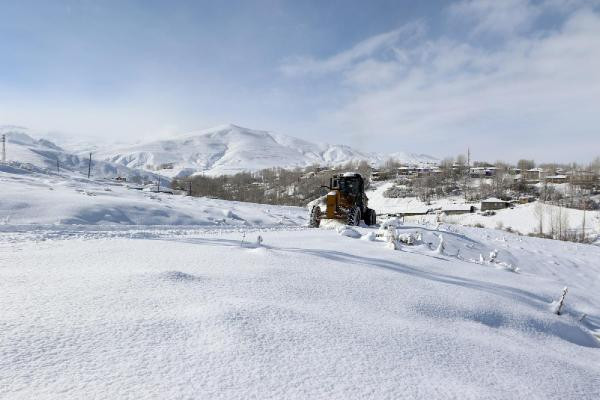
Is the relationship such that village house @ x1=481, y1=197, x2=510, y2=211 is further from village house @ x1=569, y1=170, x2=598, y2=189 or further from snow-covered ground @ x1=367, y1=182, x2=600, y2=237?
village house @ x1=569, y1=170, x2=598, y2=189

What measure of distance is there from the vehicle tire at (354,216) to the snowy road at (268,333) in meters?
9.04

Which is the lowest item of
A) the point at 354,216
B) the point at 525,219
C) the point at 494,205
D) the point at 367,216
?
the point at 525,219

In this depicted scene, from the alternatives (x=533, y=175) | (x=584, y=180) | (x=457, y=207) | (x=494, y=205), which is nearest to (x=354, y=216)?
(x=494, y=205)

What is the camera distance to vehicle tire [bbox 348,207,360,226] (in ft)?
45.9

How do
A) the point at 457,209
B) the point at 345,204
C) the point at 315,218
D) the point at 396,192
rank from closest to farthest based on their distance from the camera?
the point at 345,204 → the point at 315,218 → the point at 457,209 → the point at 396,192

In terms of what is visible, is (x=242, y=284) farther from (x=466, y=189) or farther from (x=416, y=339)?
(x=466, y=189)

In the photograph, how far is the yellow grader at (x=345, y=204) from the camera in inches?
564

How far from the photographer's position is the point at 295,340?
7.77 ft

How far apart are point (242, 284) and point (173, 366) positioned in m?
1.61

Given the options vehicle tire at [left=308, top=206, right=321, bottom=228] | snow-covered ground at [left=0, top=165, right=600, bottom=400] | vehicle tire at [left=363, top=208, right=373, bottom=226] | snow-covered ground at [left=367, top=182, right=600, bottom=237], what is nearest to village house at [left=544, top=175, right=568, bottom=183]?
snow-covered ground at [left=367, top=182, right=600, bottom=237]

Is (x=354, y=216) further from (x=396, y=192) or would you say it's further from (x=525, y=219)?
(x=396, y=192)

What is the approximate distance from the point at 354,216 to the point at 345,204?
2.43 ft

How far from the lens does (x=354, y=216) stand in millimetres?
14023

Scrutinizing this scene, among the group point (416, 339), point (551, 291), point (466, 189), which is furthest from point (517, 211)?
point (416, 339)
